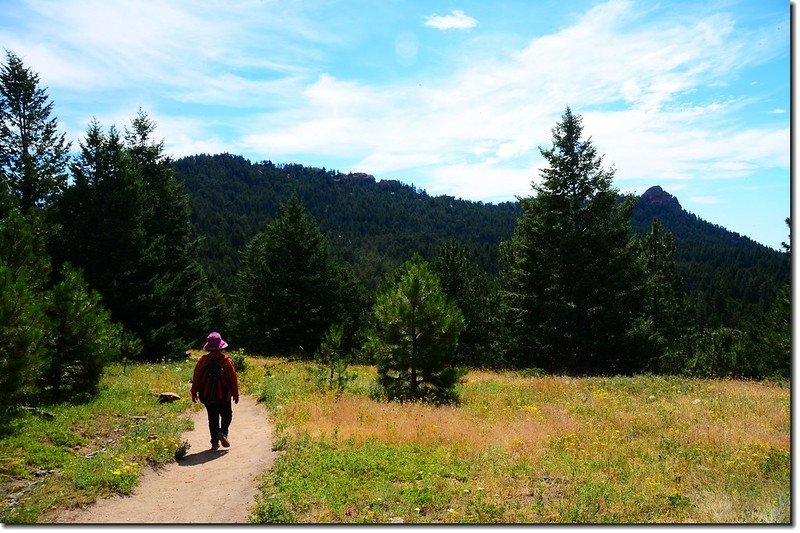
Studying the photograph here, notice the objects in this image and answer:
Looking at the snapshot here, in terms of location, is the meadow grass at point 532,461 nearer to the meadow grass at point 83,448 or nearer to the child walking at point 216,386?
the child walking at point 216,386

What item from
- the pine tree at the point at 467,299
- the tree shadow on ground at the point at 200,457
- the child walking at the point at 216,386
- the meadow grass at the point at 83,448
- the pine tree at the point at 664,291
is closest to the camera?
the meadow grass at the point at 83,448

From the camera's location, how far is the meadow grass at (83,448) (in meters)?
6.32

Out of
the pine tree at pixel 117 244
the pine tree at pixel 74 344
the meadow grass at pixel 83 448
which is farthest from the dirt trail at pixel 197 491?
the pine tree at pixel 117 244

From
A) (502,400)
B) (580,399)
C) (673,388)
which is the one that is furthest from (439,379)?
(673,388)

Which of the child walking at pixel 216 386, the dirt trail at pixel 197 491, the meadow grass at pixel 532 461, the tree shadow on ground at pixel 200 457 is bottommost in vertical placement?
the tree shadow on ground at pixel 200 457

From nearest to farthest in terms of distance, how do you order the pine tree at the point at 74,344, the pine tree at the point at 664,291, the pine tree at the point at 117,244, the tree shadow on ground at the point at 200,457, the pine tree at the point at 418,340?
the tree shadow on ground at the point at 200,457
the pine tree at the point at 74,344
the pine tree at the point at 418,340
the pine tree at the point at 117,244
the pine tree at the point at 664,291

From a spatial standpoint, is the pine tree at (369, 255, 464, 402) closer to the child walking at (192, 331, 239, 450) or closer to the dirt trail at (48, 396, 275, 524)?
the dirt trail at (48, 396, 275, 524)

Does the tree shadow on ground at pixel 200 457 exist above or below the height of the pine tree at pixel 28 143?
below

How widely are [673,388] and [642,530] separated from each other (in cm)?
1219

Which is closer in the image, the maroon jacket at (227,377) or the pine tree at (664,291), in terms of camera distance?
the maroon jacket at (227,377)

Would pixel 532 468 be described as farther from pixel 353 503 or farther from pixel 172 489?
pixel 172 489

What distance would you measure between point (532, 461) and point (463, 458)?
1.19m

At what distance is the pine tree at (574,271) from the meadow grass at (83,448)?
56.6ft

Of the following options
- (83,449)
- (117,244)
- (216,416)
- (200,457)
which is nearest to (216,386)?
(216,416)
